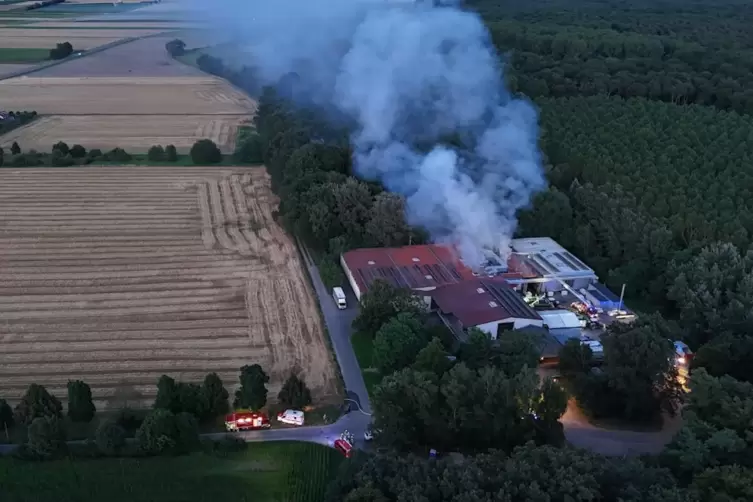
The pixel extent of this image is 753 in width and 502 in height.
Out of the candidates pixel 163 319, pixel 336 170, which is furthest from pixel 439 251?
pixel 163 319

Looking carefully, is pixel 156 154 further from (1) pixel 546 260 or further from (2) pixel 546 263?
(2) pixel 546 263

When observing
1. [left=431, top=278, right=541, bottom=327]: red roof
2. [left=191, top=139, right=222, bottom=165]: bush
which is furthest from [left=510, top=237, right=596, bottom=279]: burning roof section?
[left=191, top=139, right=222, bottom=165]: bush

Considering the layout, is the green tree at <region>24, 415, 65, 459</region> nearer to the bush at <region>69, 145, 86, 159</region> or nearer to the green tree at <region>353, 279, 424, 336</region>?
the green tree at <region>353, 279, 424, 336</region>

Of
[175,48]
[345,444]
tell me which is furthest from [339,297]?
[175,48]

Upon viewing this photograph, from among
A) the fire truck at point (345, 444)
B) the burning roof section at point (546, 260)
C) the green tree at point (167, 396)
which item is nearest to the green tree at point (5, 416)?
the green tree at point (167, 396)

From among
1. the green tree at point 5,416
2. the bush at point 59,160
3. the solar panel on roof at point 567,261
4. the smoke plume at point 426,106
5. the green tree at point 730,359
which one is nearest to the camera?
the green tree at point 5,416

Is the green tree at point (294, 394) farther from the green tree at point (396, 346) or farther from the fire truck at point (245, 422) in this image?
the green tree at point (396, 346)
